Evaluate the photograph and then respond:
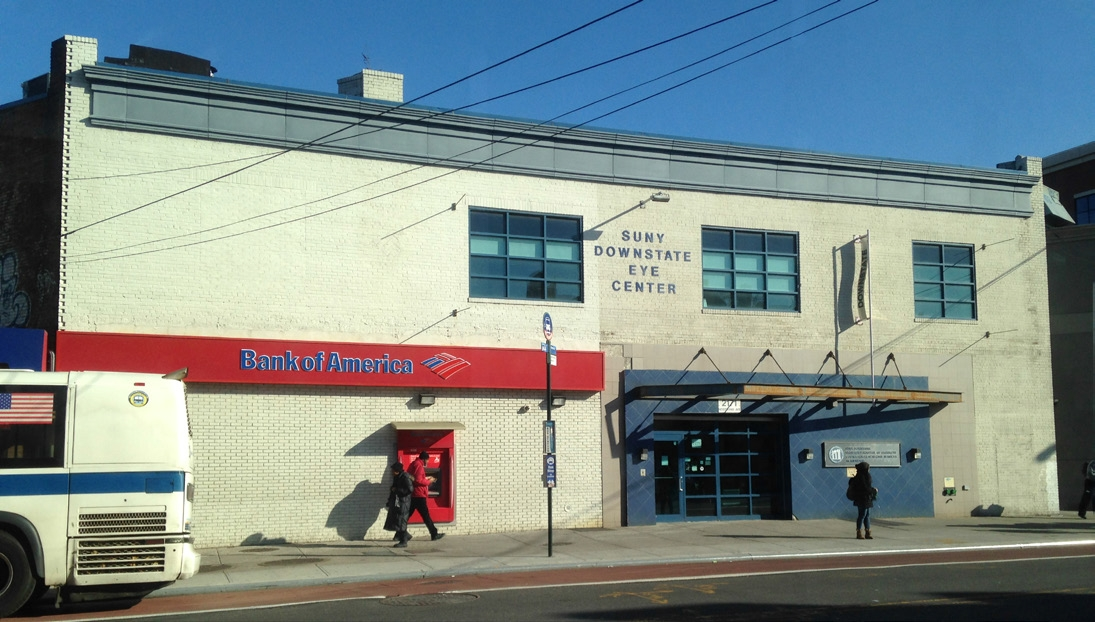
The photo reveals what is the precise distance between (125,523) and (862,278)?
61.2 feet

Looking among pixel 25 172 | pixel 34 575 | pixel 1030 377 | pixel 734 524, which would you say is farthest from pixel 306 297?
pixel 1030 377

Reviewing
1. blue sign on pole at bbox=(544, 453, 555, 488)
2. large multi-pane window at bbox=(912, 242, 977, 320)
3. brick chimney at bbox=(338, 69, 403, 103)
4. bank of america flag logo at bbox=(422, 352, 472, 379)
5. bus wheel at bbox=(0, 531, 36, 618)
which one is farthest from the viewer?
large multi-pane window at bbox=(912, 242, 977, 320)

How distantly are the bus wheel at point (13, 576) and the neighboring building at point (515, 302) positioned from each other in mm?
6871

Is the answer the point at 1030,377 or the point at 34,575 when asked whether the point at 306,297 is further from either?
the point at 1030,377

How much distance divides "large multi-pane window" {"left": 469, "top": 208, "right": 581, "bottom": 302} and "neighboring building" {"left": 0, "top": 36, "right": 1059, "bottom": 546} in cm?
6

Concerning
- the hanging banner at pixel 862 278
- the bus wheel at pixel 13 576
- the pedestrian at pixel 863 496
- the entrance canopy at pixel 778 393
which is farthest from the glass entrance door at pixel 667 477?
the bus wheel at pixel 13 576

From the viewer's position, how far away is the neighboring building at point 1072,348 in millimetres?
29344

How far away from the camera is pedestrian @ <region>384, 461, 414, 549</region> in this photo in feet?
60.0

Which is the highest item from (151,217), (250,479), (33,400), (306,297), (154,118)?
(154,118)

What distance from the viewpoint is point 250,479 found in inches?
742

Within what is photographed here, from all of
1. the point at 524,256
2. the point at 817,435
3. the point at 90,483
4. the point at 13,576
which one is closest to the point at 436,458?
the point at 524,256

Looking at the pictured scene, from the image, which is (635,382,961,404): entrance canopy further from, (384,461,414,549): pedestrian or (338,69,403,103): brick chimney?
(338,69,403,103): brick chimney

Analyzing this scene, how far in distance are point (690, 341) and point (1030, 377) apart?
10381mm

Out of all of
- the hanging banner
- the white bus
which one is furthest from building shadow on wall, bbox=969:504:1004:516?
the white bus
